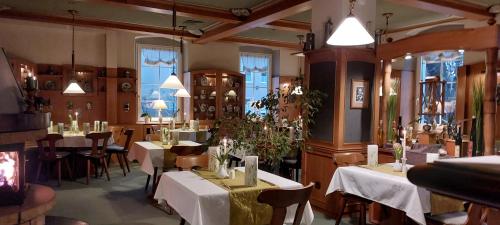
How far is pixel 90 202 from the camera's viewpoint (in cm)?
508

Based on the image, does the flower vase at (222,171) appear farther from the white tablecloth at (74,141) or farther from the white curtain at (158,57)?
the white curtain at (158,57)

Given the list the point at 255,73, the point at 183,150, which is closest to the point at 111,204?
the point at 183,150

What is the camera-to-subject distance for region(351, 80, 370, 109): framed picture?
462cm

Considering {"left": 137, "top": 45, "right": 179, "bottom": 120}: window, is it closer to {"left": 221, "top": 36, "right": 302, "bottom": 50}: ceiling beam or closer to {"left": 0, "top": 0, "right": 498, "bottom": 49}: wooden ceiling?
{"left": 0, "top": 0, "right": 498, "bottom": 49}: wooden ceiling

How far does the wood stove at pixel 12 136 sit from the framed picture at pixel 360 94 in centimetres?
329

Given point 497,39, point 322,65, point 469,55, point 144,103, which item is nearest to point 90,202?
point 322,65

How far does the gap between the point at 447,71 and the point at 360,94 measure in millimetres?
3978

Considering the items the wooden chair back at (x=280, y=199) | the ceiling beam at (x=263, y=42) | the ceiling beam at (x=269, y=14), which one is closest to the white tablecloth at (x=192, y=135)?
the ceiling beam at (x=269, y=14)

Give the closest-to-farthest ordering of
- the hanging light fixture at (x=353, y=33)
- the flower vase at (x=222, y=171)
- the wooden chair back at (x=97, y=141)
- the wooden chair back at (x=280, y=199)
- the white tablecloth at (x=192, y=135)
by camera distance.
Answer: the wooden chair back at (x=280, y=199) < the hanging light fixture at (x=353, y=33) < the flower vase at (x=222, y=171) < the wooden chair back at (x=97, y=141) < the white tablecloth at (x=192, y=135)

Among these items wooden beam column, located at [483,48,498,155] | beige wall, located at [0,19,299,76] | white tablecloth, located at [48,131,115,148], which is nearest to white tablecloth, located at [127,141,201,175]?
white tablecloth, located at [48,131,115,148]

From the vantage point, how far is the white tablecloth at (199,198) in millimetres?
2689

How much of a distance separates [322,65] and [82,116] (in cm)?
575

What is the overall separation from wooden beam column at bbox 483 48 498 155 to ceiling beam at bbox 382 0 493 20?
1.57 m

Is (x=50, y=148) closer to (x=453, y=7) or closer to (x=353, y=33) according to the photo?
(x=353, y=33)
